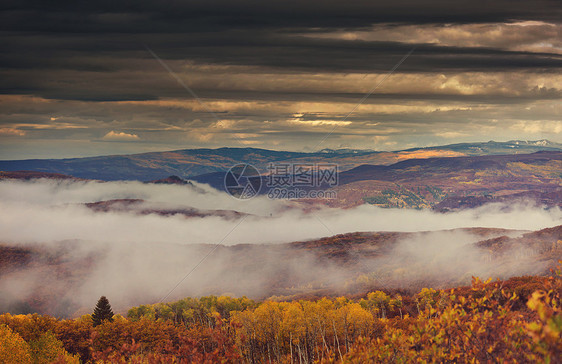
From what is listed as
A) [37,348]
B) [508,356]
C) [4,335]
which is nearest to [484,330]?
[508,356]

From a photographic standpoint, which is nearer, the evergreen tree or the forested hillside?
the forested hillside

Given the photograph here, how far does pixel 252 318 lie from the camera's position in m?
130

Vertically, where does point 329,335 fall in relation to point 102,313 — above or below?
below

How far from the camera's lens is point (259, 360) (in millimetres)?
116188

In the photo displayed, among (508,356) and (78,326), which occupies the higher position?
(508,356)

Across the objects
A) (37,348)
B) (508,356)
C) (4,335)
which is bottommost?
(37,348)

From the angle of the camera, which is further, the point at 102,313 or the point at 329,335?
the point at 329,335

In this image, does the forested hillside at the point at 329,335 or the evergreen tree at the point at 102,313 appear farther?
the evergreen tree at the point at 102,313

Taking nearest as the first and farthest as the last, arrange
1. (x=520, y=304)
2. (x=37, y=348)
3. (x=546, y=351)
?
(x=546, y=351) < (x=37, y=348) < (x=520, y=304)

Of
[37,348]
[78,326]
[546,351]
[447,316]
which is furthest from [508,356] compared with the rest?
[78,326]

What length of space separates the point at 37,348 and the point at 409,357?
250 feet

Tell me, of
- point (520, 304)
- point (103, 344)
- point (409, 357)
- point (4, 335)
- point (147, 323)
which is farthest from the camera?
point (520, 304)

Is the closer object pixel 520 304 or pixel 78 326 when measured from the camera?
pixel 78 326

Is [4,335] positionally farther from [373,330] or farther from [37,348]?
[373,330]
